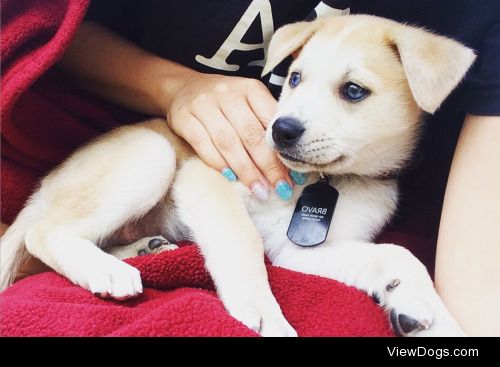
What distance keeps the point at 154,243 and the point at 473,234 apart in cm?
85

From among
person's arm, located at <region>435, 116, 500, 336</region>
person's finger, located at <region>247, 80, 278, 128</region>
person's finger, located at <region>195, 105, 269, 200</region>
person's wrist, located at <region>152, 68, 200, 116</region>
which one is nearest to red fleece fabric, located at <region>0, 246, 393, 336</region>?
person's arm, located at <region>435, 116, 500, 336</region>

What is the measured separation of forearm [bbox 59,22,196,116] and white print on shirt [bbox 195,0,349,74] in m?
0.09

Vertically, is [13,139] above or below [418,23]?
below

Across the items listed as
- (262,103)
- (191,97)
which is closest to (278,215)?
(262,103)

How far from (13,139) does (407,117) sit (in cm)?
109

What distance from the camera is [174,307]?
1107 mm

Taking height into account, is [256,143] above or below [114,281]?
above

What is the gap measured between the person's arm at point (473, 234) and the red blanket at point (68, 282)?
186mm

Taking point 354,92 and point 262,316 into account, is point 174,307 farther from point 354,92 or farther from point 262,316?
point 354,92

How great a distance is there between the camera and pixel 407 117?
1.54 metres

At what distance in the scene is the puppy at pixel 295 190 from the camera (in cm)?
134

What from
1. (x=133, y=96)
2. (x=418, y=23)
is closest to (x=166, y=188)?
(x=133, y=96)

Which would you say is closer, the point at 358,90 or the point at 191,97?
the point at 358,90

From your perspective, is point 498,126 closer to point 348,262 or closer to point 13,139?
point 348,262
